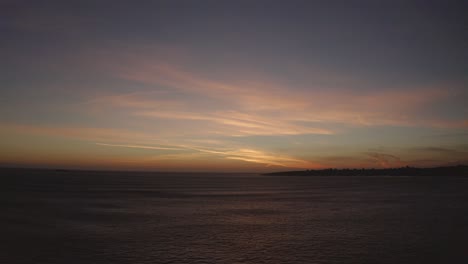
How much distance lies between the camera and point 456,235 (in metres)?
27.6

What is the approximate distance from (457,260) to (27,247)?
27004mm

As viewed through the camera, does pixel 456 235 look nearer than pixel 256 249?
No

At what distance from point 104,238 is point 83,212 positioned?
17.0 m

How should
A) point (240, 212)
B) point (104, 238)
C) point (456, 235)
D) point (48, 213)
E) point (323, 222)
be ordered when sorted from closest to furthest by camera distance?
point (104, 238)
point (456, 235)
point (323, 222)
point (48, 213)
point (240, 212)

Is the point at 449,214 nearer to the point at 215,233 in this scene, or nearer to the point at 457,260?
the point at 457,260

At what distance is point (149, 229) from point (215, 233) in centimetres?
591

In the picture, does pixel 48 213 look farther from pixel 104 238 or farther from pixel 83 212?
pixel 104 238

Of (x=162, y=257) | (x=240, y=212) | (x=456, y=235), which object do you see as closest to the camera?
(x=162, y=257)

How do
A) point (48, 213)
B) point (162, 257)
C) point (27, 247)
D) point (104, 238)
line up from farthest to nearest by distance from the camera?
point (48, 213) < point (104, 238) < point (27, 247) < point (162, 257)

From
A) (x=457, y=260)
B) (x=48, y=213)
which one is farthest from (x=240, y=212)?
(x=457, y=260)

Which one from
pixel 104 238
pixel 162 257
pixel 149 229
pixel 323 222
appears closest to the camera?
pixel 162 257

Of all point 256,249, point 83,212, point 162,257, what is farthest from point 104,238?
point 83,212

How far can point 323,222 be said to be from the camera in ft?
113

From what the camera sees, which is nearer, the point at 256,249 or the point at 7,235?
the point at 256,249
